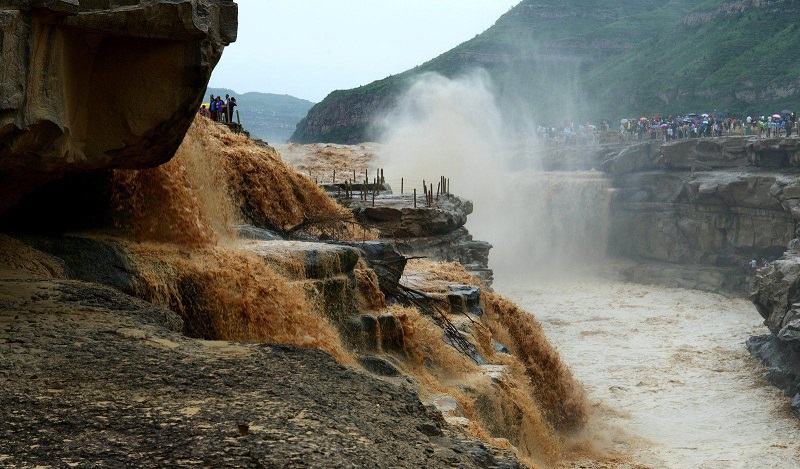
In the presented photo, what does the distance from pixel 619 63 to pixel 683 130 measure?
4971 cm

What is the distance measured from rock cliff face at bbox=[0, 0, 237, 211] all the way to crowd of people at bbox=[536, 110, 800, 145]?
114 feet

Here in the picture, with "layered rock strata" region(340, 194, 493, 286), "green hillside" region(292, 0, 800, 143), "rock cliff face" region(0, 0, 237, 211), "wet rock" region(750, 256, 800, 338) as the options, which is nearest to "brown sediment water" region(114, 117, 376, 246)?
"layered rock strata" region(340, 194, 493, 286)

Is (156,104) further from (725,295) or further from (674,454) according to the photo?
(725,295)

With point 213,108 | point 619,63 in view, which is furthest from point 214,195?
point 619,63

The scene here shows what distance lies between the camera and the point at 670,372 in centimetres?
2600

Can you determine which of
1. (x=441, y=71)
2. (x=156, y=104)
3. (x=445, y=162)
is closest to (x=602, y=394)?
(x=156, y=104)

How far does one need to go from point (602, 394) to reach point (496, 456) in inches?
694

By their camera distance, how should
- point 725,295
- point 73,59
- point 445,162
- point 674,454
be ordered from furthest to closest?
point 445,162 → point 725,295 → point 674,454 → point 73,59

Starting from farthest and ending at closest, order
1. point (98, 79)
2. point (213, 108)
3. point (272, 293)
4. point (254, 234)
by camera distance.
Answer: point (213, 108) → point (254, 234) → point (272, 293) → point (98, 79)

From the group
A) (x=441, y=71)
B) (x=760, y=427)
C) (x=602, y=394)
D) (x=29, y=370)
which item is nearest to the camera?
(x=29, y=370)

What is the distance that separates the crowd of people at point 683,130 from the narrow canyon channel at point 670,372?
906 centimetres

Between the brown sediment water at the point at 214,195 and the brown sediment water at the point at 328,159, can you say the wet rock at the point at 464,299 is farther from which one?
the brown sediment water at the point at 328,159

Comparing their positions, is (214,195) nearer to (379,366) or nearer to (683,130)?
(379,366)

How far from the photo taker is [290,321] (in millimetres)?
11094
